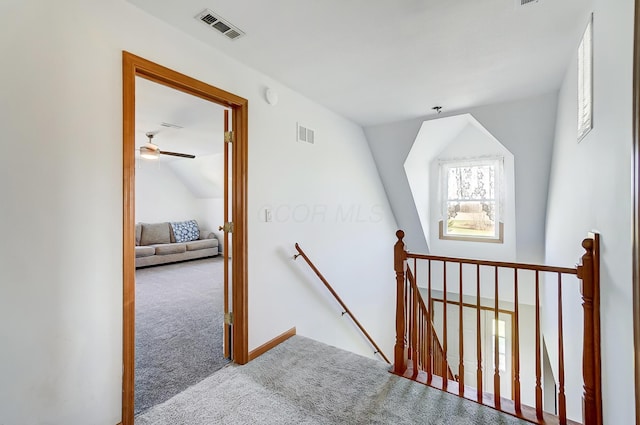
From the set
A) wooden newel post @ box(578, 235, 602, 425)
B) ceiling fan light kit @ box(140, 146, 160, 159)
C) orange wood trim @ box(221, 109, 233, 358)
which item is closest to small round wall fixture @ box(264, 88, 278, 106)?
orange wood trim @ box(221, 109, 233, 358)

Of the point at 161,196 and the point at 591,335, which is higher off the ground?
the point at 161,196

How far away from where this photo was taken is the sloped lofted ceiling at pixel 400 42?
170cm

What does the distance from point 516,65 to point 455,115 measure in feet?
3.80

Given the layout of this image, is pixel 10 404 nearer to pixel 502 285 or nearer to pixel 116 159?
pixel 116 159

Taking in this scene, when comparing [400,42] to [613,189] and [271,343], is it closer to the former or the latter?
[613,189]

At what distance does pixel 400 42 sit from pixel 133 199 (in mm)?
2068

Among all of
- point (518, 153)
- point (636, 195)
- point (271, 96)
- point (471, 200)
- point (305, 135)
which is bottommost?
point (636, 195)

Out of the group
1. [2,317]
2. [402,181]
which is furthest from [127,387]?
[402,181]

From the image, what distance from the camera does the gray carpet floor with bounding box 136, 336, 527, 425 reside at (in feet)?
5.54

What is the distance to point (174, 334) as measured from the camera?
299 centimetres

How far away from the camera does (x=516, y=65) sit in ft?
7.77

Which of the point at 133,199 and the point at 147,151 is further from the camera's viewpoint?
the point at 147,151

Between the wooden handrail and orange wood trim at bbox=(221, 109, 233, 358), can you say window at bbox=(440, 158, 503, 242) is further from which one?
orange wood trim at bbox=(221, 109, 233, 358)

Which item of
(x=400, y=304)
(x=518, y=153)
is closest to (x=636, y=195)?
(x=400, y=304)
